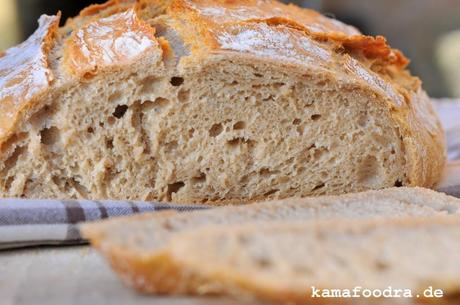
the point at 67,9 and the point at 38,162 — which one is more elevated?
the point at 38,162

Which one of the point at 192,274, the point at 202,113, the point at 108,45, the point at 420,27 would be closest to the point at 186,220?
the point at 192,274

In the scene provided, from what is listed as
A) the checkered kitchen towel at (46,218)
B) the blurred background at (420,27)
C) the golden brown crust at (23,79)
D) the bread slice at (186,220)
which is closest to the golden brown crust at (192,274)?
the bread slice at (186,220)

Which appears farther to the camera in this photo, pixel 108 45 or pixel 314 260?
pixel 108 45

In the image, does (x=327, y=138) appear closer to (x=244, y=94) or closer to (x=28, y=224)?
(x=244, y=94)

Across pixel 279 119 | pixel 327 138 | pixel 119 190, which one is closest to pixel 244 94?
pixel 279 119

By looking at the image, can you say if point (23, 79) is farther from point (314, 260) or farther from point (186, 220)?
point (314, 260)
